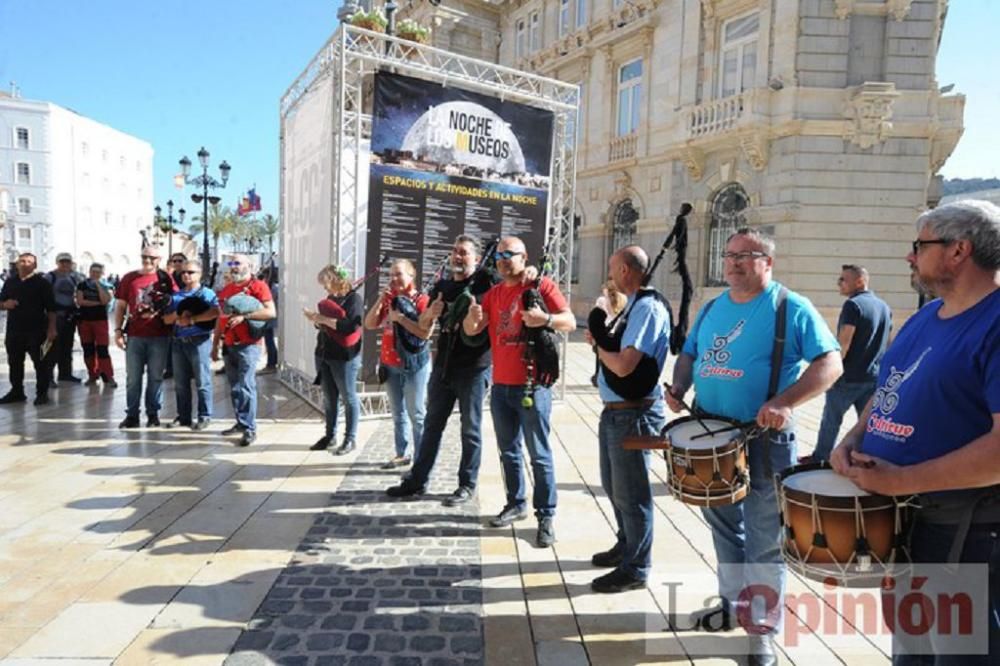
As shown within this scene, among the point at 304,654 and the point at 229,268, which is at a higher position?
the point at 229,268

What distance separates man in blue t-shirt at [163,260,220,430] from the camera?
22.0 feet

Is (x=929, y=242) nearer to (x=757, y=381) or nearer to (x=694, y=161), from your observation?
(x=757, y=381)

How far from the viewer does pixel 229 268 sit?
6621 millimetres

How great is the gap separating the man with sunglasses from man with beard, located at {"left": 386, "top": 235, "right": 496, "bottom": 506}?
3.69 m

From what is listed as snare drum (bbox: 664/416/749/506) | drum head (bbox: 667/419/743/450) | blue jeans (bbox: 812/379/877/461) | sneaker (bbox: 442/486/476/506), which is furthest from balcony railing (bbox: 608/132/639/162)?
snare drum (bbox: 664/416/749/506)

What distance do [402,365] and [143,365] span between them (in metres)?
3.48

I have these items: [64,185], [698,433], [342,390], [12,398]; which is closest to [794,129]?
[342,390]

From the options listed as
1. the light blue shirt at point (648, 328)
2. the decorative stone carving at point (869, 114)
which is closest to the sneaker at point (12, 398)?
the light blue shirt at point (648, 328)

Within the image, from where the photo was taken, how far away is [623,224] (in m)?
21.0

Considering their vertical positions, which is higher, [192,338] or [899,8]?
[899,8]

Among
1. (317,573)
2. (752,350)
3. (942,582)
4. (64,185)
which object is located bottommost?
(317,573)

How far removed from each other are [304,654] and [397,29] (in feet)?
30.7

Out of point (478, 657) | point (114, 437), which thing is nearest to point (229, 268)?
point (114, 437)

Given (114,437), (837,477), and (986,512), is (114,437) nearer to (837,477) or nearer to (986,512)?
(837,477)
